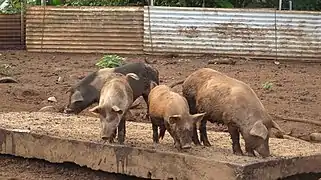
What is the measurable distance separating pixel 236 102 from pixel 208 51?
11.8 m

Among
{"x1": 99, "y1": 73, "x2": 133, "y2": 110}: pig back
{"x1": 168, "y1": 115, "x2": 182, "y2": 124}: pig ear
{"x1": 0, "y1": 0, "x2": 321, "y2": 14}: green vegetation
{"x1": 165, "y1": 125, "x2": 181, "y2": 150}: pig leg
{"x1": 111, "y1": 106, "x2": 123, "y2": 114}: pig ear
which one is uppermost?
{"x1": 0, "y1": 0, "x2": 321, "y2": 14}: green vegetation

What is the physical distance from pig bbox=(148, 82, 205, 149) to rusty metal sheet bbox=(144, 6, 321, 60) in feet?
36.7

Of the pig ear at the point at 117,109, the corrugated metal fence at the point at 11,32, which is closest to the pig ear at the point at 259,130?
the pig ear at the point at 117,109

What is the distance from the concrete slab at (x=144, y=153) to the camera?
23.4ft

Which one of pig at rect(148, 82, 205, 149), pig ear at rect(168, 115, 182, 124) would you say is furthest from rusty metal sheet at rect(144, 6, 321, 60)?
pig ear at rect(168, 115, 182, 124)

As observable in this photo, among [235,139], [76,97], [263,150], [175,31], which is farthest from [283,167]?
[175,31]

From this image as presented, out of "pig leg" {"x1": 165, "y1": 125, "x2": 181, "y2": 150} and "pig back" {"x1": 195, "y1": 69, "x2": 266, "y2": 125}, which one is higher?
"pig back" {"x1": 195, "y1": 69, "x2": 266, "y2": 125}

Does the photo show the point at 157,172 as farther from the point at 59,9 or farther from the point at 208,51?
the point at 59,9

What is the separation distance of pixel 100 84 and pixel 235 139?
2.78 m

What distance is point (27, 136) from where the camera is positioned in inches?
332

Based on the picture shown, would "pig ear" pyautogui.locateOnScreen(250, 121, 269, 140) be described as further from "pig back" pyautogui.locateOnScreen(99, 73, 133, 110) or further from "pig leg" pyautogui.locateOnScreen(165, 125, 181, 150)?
"pig back" pyautogui.locateOnScreen(99, 73, 133, 110)

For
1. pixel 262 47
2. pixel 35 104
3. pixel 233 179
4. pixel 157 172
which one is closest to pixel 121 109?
pixel 157 172

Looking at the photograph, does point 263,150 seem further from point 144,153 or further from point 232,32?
point 232,32

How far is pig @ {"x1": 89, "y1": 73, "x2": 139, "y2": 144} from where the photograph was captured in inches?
285
